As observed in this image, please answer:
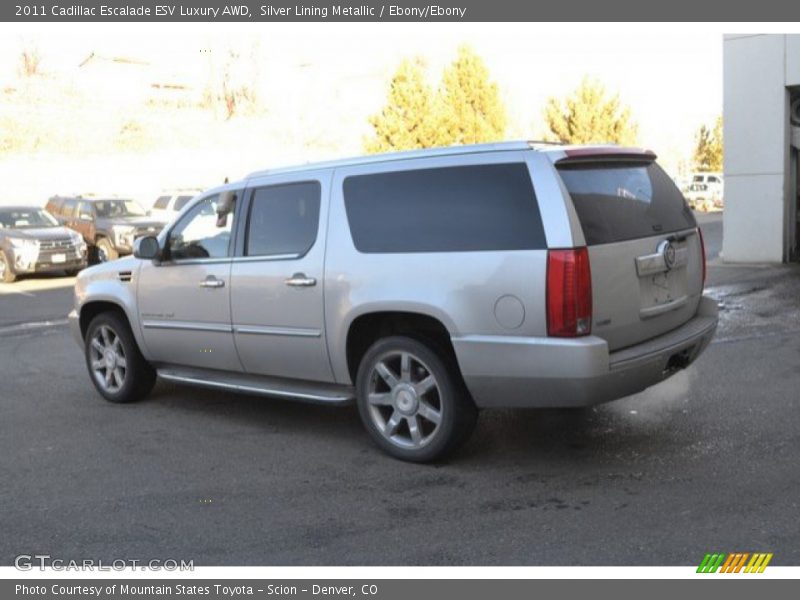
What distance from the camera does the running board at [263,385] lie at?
6.01 m

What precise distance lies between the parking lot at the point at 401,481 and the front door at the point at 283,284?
62cm

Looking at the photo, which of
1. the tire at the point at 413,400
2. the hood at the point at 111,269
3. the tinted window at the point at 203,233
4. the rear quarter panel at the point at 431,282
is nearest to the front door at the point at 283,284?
the rear quarter panel at the point at 431,282

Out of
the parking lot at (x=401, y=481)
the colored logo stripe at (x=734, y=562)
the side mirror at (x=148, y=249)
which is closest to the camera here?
the colored logo stripe at (x=734, y=562)

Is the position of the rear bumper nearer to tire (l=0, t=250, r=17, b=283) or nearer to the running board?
the running board

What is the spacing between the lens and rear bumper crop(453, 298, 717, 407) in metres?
4.92

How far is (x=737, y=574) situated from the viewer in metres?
3.95

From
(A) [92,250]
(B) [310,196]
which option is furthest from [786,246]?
(A) [92,250]

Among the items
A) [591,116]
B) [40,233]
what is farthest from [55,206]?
[591,116]

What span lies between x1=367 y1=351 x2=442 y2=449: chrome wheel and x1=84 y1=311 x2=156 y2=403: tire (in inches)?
104

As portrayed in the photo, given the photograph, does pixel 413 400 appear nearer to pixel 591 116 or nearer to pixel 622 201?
pixel 622 201

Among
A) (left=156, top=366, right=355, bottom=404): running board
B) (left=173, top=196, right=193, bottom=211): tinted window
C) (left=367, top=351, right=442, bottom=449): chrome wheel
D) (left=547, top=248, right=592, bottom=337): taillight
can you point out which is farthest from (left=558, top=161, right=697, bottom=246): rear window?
(left=173, top=196, right=193, bottom=211): tinted window

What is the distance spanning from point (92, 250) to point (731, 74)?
49.6 feet

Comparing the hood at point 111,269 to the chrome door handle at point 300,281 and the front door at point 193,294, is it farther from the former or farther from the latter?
the chrome door handle at point 300,281

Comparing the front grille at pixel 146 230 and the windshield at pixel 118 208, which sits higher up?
the windshield at pixel 118 208
